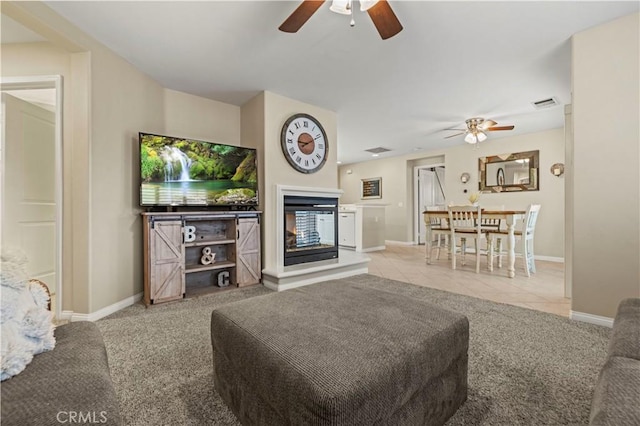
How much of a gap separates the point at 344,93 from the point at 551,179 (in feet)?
14.3

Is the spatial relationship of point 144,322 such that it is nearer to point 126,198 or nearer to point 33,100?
point 126,198

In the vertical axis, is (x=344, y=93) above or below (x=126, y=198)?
above

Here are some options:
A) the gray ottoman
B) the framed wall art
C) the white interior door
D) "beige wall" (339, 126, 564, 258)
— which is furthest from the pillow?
the framed wall art

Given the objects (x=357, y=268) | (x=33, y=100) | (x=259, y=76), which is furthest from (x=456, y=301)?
(x=33, y=100)

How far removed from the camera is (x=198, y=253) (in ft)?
10.8

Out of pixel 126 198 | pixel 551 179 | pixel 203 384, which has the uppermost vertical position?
pixel 551 179

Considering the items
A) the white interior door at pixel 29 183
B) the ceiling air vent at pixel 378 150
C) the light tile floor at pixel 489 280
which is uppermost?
the ceiling air vent at pixel 378 150

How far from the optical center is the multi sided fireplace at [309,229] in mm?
3590

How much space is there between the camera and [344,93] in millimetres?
3559

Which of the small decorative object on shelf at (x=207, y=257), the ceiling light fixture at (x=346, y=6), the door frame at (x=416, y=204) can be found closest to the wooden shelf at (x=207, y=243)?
the small decorative object on shelf at (x=207, y=257)

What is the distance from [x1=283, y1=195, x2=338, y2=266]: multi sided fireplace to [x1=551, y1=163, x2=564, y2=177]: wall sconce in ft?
13.7

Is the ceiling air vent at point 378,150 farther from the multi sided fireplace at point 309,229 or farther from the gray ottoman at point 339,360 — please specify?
the gray ottoman at point 339,360

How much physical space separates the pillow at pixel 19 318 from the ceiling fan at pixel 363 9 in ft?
6.21

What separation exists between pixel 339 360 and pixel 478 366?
1.20 metres
